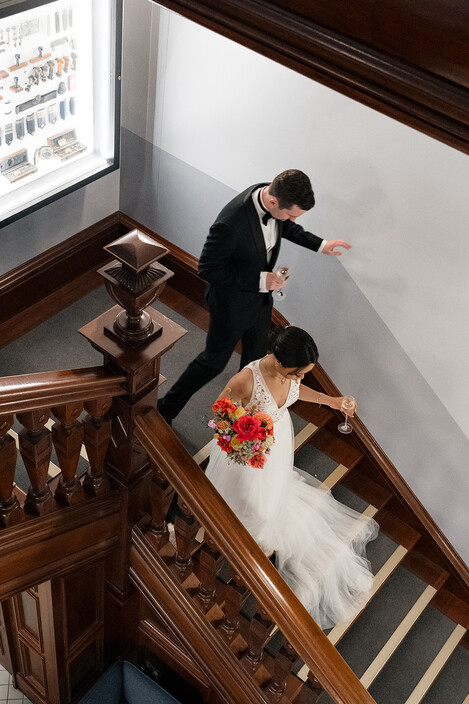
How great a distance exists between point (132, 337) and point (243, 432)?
2.67ft

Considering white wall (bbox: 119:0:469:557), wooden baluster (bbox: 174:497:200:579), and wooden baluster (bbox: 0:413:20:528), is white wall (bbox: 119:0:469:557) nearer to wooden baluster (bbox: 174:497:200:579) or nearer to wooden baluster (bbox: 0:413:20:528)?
wooden baluster (bbox: 174:497:200:579)

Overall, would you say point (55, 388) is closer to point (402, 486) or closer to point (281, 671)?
point (281, 671)

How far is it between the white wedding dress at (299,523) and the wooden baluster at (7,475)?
120cm

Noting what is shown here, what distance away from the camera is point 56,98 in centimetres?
420

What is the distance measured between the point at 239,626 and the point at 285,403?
1.10 m

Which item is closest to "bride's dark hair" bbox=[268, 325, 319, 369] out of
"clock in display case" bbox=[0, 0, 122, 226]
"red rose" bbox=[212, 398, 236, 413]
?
"red rose" bbox=[212, 398, 236, 413]

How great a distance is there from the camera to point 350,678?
2.96 metres

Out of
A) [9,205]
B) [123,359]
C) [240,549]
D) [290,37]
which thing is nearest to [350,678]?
[240,549]

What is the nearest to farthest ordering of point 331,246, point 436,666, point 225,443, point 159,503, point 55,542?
point 55,542 → point 159,503 → point 225,443 → point 331,246 → point 436,666

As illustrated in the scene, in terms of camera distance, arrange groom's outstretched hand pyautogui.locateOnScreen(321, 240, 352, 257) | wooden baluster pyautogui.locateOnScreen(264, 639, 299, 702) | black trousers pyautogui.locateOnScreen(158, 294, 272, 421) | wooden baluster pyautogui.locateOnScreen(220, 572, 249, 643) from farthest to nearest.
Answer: groom's outstretched hand pyautogui.locateOnScreen(321, 240, 352, 257) < black trousers pyautogui.locateOnScreen(158, 294, 272, 421) < wooden baluster pyautogui.locateOnScreen(220, 572, 249, 643) < wooden baluster pyautogui.locateOnScreen(264, 639, 299, 702)

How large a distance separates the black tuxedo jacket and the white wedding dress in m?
0.41

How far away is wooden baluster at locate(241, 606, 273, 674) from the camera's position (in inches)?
126

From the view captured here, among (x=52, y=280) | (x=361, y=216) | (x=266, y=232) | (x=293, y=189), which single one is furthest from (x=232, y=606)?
(x=52, y=280)

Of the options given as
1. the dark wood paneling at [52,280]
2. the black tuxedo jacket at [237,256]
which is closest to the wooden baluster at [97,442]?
the black tuxedo jacket at [237,256]
